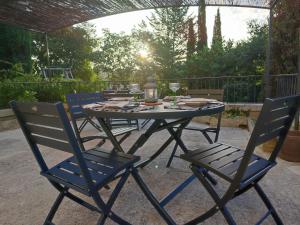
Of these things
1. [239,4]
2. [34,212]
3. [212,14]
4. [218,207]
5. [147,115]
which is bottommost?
[34,212]

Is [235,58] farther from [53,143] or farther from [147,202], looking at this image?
[53,143]

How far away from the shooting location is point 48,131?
4.26ft

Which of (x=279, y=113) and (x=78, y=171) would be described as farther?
(x=78, y=171)

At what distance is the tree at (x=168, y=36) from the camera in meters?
15.8

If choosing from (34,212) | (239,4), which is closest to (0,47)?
(239,4)

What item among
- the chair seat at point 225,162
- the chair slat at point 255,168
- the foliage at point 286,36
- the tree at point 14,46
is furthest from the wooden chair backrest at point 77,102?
the tree at point 14,46

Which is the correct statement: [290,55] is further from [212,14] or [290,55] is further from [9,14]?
[212,14]

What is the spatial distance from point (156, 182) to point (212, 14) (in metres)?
15.5

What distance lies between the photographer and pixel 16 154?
3.29 meters

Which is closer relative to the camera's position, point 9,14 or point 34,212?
point 34,212

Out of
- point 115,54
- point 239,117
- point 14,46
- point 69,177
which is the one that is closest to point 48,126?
point 69,177

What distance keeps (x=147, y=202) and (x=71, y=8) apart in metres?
4.64

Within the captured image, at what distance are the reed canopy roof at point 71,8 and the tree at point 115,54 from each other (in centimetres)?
1233

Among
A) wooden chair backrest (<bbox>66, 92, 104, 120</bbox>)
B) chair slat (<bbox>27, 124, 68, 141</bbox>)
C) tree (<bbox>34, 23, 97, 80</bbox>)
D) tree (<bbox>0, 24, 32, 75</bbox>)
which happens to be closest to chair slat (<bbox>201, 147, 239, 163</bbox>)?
chair slat (<bbox>27, 124, 68, 141</bbox>)
